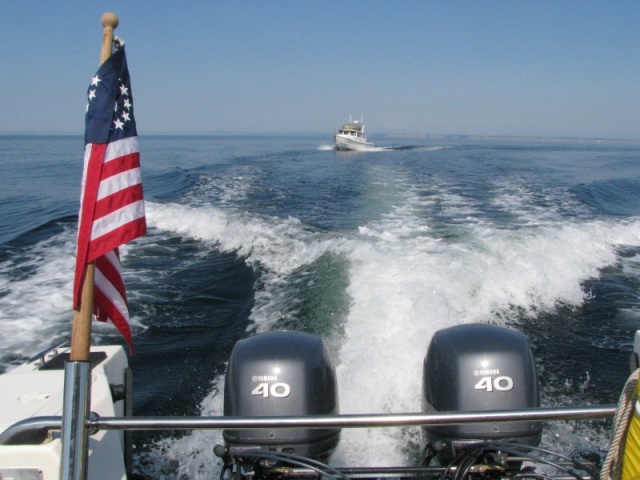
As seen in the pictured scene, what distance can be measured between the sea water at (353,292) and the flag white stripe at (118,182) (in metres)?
2.22

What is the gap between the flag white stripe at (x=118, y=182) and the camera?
1688mm

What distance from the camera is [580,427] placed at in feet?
11.8

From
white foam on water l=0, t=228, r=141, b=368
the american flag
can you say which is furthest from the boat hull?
the american flag

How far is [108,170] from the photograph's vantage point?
1698 millimetres

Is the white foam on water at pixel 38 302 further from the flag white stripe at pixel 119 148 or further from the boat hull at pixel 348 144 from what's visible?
the boat hull at pixel 348 144

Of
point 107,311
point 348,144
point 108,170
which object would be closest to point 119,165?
point 108,170

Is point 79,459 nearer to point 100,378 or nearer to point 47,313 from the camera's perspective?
point 100,378

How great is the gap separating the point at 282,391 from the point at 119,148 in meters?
1.23

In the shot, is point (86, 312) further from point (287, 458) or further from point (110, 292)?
point (287, 458)

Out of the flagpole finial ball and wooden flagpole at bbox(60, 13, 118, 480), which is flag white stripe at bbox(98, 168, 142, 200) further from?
the flagpole finial ball

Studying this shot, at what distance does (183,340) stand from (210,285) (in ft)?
5.73

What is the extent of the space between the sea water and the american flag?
2.12 metres

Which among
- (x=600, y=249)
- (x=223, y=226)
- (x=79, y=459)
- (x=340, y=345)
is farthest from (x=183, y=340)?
(x=600, y=249)

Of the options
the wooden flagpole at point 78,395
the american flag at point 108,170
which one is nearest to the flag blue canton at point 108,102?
the american flag at point 108,170
